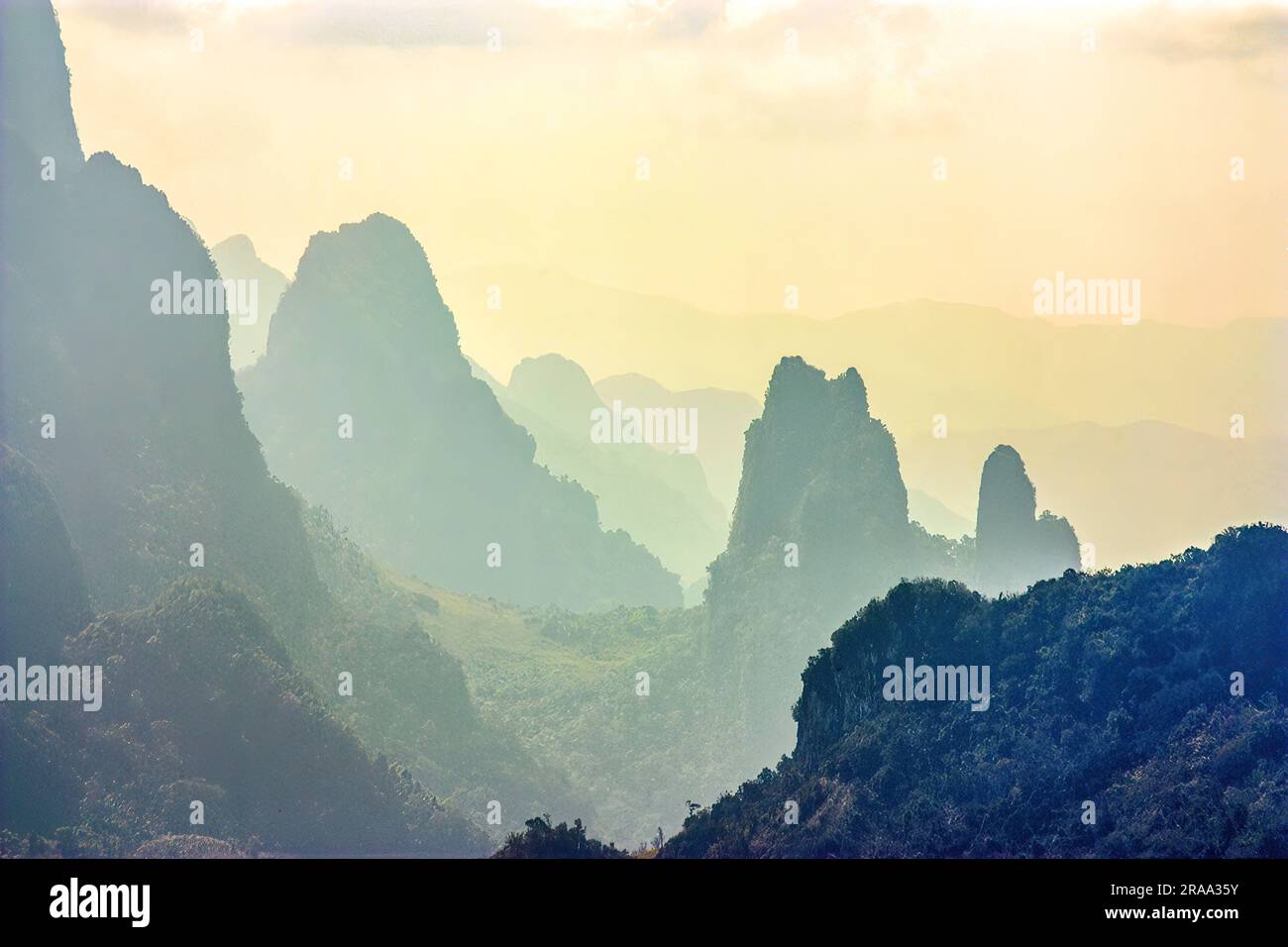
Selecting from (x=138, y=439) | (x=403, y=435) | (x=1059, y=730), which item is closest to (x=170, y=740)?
(x=138, y=439)

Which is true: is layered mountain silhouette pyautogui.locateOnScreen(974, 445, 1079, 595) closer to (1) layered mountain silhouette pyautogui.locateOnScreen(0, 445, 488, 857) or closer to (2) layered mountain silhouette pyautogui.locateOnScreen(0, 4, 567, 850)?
(2) layered mountain silhouette pyautogui.locateOnScreen(0, 4, 567, 850)

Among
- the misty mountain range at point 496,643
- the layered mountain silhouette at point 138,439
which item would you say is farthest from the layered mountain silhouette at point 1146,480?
the layered mountain silhouette at point 138,439

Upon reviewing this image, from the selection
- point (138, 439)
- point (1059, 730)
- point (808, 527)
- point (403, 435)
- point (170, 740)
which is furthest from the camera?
point (403, 435)

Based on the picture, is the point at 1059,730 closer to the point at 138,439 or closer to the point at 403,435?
the point at 138,439

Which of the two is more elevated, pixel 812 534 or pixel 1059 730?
pixel 812 534

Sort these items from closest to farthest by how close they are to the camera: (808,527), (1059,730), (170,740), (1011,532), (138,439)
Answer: (1059,730) < (170,740) < (138,439) < (1011,532) < (808,527)

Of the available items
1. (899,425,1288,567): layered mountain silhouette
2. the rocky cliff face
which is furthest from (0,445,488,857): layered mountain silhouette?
(899,425,1288,567): layered mountain silhouette

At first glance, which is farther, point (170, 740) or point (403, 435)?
point (403, 435)
